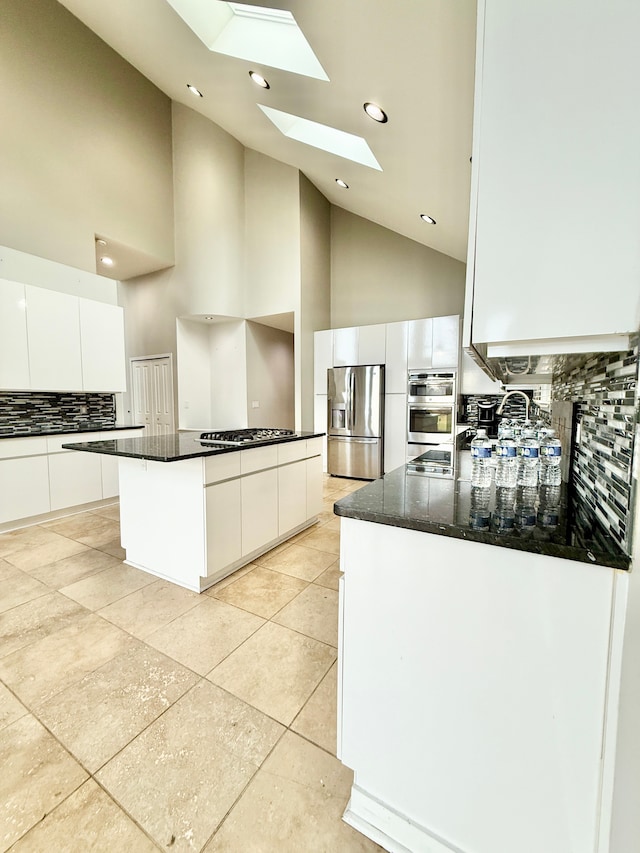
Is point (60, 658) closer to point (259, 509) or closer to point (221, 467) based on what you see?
point (221, 467)

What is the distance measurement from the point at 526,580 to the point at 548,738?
13.6 inches

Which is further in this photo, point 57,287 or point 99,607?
point 57,287

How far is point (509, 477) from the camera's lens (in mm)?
1175

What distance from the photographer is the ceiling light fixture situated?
2.85 metres

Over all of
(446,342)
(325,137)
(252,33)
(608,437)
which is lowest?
(608,437)

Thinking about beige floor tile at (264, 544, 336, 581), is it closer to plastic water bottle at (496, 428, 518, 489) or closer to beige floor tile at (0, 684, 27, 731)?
beige floor tile at (0, 684, 27, 731)

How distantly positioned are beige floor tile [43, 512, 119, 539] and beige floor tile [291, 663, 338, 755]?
8.86ft

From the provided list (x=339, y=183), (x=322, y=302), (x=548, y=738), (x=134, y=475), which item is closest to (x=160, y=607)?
(x=134, y=475)

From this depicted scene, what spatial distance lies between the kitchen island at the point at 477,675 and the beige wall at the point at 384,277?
4.95m

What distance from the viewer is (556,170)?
73cm

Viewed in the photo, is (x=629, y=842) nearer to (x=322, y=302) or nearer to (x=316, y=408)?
(x=316, y=408)

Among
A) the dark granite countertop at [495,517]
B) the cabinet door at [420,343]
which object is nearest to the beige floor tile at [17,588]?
the dark granite countertop at [495,517]

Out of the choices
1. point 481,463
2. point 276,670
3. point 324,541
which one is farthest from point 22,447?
point 481,463

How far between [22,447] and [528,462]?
13.3 ft
